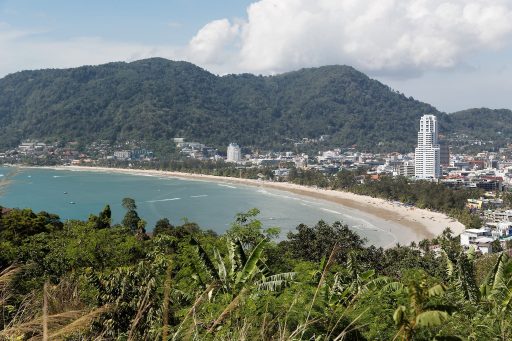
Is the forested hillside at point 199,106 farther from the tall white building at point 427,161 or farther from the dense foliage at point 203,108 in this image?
the tall white building at point 427,161

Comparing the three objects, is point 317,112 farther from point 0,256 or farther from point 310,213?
point 0,256

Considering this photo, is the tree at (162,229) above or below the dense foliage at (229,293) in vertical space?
below

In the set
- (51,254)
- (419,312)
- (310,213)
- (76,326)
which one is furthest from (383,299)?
(310,213)

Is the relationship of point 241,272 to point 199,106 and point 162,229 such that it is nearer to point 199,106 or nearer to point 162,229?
point 162,229

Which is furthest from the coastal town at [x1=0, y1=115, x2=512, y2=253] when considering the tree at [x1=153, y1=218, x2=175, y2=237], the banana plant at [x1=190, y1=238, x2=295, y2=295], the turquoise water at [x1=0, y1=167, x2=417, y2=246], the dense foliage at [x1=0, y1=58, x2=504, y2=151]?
the banana plant at [x1=190, y1=238, x2=295, y2=295]

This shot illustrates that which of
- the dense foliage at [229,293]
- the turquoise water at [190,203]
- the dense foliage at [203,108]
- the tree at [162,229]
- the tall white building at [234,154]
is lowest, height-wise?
the turquoise water at [190,203]

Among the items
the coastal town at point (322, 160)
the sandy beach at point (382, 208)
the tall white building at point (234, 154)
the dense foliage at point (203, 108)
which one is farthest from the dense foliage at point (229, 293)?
the dense foliage at point (203, 108)

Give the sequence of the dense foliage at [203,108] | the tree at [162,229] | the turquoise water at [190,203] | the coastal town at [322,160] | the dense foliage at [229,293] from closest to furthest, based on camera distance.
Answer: the dense foliage at [229,293] < the tree at [162,229] < the turquoise water at [190,203] < the coastal town at [322,160] < the dense foliage at [203,108]

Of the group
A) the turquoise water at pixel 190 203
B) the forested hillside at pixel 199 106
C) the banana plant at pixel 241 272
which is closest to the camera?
the banana plant at pixel 241 272

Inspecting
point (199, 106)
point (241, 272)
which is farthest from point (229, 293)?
point (199, 106)
